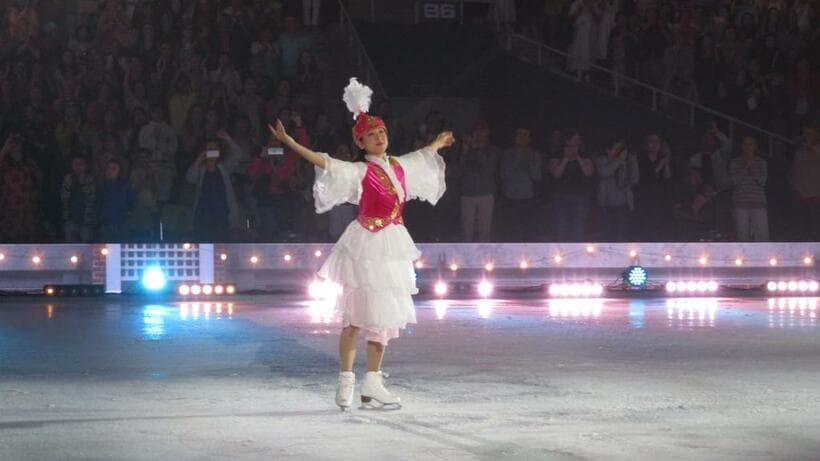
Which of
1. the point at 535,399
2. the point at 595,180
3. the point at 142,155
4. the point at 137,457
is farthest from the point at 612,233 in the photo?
the point at 137,457

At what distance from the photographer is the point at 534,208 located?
23.9 meters

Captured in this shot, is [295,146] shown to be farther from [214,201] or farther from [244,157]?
[244,157]

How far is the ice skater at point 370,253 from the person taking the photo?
33.1 feet

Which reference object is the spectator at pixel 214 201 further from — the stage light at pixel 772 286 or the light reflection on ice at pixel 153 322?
the stage light at pixel 772 286

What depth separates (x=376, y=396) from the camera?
32.3 ft

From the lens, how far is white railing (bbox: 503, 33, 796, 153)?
26.4 metres

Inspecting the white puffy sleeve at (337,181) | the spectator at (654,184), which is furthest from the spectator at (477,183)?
the white puffy sleeve at (337,181)

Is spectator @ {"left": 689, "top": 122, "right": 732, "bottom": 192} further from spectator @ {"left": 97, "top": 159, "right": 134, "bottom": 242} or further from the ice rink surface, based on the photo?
spectator @ {"left": 97, "top": 159, "right": 134, "bottom": 242}

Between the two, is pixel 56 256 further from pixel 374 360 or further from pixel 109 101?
pixel 374 360

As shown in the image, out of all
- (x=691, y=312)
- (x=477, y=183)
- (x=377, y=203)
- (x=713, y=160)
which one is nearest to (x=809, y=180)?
(x=713, y=160)

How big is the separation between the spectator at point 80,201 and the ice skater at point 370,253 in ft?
41.8

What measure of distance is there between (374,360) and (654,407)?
2015 millimetres

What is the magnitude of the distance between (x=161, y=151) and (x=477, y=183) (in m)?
5.17

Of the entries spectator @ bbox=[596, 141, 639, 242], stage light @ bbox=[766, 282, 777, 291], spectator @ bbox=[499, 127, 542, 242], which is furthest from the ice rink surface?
spectator @ bbox=[596, 141, 639, 242]
